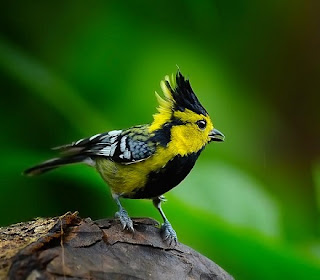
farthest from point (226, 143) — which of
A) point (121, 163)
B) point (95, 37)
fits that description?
point (121, 163)

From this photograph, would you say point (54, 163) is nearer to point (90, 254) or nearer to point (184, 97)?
point (184, 97)

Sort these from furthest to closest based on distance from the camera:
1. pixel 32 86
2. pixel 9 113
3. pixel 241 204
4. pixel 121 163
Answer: pixel 9 113
pixel 32 86
pixel 241 204
pixel 121 163

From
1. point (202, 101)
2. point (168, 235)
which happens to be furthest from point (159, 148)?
point (202, 101)

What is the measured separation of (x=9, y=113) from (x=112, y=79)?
37cm

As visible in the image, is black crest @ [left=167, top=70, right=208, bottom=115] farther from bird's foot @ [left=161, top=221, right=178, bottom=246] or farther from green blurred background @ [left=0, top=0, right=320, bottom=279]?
green blurred background @ [left=0, top=0, right=320, bottom=279]

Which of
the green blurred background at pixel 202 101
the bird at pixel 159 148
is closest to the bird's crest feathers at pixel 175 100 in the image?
the bird at pixel 159 148

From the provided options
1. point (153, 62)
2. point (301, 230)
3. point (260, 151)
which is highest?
point (153, 62)

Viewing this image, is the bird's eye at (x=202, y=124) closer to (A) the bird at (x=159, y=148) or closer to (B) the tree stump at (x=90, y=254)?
(A) the bird at (x=159, y=148)

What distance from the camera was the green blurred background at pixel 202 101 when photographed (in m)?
1.73

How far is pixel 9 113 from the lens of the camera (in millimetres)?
2080

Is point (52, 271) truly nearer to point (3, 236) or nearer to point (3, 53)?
point (3, 236)

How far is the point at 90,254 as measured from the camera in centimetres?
89

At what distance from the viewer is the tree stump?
0.83 metres

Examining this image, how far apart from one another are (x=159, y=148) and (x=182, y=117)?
0.09 m
